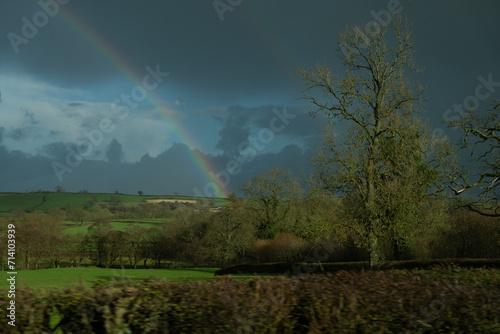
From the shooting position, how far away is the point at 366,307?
4906 mm

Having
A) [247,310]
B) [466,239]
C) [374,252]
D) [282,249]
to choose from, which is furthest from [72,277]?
[466,239]

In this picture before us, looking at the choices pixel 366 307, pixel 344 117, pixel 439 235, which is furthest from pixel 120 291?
pixel 439 235

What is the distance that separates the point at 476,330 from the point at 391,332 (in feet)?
3.70

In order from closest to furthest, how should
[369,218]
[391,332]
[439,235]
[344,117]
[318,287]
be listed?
[391,332], [318,287], [369,218], [344,117], [439,235]

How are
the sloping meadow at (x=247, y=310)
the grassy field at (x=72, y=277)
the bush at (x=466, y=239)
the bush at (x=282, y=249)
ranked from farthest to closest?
1. the bush at (x=282, y=249)
2. the bush at (x=466, y=239)
3. the grassy field at (x=72, y=277)
4. the sloping meadow at (x=247, y=310)

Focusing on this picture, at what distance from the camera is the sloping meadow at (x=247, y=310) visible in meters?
4.63

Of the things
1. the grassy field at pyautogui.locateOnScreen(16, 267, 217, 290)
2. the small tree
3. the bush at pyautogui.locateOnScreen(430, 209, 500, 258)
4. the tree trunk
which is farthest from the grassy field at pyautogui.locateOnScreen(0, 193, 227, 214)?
the tree trunk

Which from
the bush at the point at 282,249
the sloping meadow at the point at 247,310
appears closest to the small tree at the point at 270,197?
the bush at the point at 282,249

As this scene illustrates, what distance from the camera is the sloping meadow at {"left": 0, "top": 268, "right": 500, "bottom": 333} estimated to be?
4633mm

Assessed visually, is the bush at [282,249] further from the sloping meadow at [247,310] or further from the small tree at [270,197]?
the sloping meadow at [247,310]

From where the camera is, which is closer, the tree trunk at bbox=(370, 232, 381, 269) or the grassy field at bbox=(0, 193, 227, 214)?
the tree trunk at bbox=(370, 232, 381, 269)

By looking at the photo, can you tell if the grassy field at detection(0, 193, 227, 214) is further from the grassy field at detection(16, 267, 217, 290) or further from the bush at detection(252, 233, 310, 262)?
the grassy field at detection(16, 267, 217, 290)

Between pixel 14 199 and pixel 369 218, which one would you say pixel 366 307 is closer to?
pixel 369 218

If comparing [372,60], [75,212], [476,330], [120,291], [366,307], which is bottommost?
[476,330]
